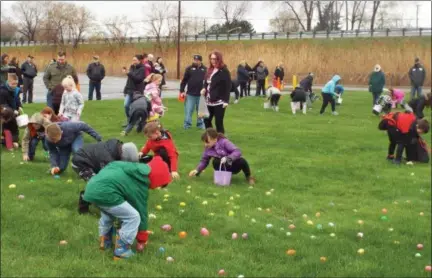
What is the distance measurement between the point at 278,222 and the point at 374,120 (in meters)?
13.3

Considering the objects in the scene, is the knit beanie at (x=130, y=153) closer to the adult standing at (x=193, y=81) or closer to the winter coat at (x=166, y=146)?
the winter coat at (x=166, y=146)

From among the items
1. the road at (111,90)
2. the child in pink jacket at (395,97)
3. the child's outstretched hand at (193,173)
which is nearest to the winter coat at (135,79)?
the child's outstretched hand at (193,173)

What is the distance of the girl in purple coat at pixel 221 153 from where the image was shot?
9.27 m

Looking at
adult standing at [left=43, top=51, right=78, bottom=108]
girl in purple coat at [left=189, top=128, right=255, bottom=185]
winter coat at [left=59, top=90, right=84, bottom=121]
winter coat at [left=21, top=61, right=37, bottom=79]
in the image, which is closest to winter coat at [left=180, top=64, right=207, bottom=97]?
adult standing at [left=43, top=51, right=78, bottom=108]

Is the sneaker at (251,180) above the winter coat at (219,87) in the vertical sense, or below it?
below

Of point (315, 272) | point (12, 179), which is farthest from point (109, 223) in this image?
point (12, 179)

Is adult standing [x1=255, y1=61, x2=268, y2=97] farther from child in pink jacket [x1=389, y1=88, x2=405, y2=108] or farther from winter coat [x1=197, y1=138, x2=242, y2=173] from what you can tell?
winter coat [x1=197, y1=138, x2=242, y2=173]

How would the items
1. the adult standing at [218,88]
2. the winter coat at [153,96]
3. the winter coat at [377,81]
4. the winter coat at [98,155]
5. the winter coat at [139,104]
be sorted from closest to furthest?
the winter coat at [98,155] < the adult standing at [218,88] < the winter coat at [139,104] < the winter coat at [153,96] < the winter coat at [377,81]

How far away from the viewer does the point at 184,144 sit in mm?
13281

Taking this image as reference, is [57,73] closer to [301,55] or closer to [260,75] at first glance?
[260,75]

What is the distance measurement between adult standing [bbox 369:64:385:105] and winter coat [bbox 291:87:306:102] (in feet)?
9.16

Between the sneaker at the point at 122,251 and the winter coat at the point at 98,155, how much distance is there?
1.30m

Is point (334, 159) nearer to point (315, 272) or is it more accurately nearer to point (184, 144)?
point (184, 144)

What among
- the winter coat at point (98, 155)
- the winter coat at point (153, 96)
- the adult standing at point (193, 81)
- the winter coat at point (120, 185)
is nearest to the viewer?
the winter coat at point (120, 185)
